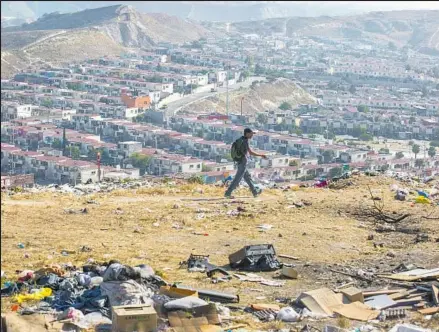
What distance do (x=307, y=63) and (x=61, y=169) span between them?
36609mm

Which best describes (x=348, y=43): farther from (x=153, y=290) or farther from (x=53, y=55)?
(x=153, y=290)

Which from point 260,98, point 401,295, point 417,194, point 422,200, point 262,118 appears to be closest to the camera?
point 401,295

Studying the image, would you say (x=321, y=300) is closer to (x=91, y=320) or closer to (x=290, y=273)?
(x=290, y=273)

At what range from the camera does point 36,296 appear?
16.7ft

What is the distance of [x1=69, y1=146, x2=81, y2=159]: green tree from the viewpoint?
32.5m

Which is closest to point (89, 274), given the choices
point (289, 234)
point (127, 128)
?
point (289, 234)

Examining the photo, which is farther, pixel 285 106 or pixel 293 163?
pixel 285 106

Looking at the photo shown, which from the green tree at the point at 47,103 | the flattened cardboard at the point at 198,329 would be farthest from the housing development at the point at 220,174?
the green tree at the point at 47,103

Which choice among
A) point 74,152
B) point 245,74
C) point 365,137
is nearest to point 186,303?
point 74,152

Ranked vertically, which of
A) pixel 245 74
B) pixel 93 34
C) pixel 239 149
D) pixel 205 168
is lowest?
pixel 205 168

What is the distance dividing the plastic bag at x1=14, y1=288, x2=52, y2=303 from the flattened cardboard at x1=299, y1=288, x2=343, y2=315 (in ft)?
5.45

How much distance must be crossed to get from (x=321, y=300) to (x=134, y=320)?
1.24 meters

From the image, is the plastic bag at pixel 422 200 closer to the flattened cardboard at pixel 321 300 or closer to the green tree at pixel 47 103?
the flattened cardboard at pixel 321 300

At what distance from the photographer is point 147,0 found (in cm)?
9131
